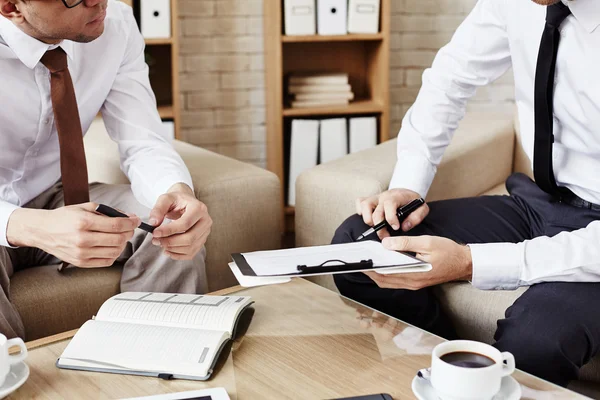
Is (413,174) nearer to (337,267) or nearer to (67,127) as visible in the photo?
(337,267)

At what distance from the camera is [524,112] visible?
5.64ft

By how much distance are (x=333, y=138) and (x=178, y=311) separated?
1770 mm

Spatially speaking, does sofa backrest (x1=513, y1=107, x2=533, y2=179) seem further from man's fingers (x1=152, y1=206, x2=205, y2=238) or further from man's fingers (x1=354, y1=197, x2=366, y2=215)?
man's fingers (x1=152, y1=206, x2=205, y2=238)

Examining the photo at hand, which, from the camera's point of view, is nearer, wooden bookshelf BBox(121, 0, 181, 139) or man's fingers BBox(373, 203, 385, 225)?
man's fingers BBox(373, 203, 385, 225)

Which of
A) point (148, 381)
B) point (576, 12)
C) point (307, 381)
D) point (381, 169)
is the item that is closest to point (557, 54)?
point (576, 12)

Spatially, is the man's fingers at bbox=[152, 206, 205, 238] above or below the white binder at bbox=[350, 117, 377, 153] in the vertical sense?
below

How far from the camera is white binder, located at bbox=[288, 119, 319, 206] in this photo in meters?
2.98

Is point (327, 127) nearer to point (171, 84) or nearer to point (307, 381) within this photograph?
point (171, 84)

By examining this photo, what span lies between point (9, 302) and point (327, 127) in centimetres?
171

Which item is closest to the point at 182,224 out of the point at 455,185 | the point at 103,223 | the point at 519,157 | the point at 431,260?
the point at 103,223

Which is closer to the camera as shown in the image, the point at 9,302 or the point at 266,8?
the point at 9,302

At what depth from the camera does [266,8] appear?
3.00 metres

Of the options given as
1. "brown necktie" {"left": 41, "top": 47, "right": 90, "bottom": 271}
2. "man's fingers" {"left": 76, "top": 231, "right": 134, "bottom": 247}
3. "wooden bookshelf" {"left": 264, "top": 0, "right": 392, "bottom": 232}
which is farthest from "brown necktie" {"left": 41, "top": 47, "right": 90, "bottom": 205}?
"wooden bookshelf" {"left": 264, "top": 0, "right": 392, "bottom": 232}

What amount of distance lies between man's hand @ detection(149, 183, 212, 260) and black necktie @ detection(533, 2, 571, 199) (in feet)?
2.37
